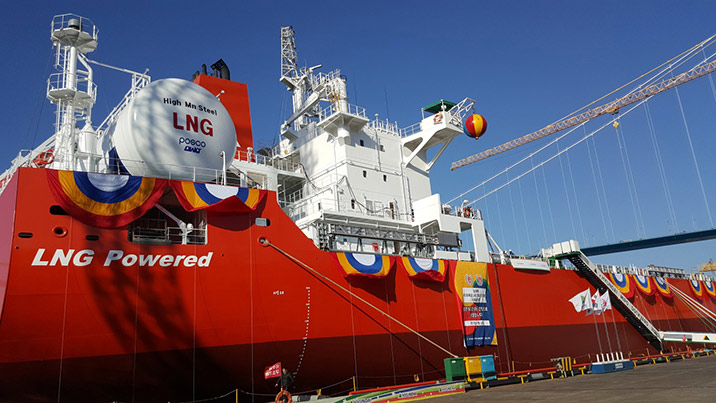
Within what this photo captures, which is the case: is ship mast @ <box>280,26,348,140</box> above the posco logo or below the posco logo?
above

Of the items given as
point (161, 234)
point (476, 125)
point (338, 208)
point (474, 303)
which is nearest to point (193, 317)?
point (161, 234)

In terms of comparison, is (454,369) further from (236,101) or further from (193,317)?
(236,101)

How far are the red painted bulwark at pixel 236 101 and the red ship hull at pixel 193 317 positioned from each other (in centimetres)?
599

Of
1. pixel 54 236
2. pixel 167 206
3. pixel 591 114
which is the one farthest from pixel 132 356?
pixel 591 114

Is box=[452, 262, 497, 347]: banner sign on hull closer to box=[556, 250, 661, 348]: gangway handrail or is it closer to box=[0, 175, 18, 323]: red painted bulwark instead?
box=[556, 250, 661, 348]: gangway handrail

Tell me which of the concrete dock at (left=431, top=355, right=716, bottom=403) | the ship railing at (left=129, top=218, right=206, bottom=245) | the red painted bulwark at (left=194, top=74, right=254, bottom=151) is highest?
the red painted bulwark at (left=194, top=74, right=254, bottom=151)

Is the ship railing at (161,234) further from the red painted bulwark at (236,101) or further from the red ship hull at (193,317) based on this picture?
the red painted bulwark at (236,101)

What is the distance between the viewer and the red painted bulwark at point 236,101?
20.2m

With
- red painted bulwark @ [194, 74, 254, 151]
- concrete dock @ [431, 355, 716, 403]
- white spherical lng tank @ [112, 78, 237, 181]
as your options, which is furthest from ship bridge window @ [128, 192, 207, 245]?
concrete dock @ [431, 355, 716, 403]

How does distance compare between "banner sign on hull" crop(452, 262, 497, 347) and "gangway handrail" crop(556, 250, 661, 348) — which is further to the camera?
"gangway handrail" crop(556, 250, 661, 348)

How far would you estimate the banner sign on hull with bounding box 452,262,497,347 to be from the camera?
63.9 ft

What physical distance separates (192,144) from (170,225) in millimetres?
2317

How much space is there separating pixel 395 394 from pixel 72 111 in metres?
13.0

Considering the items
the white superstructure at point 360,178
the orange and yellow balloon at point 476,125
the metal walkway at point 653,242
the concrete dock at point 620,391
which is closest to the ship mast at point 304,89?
the white superstructure at point 360,178
